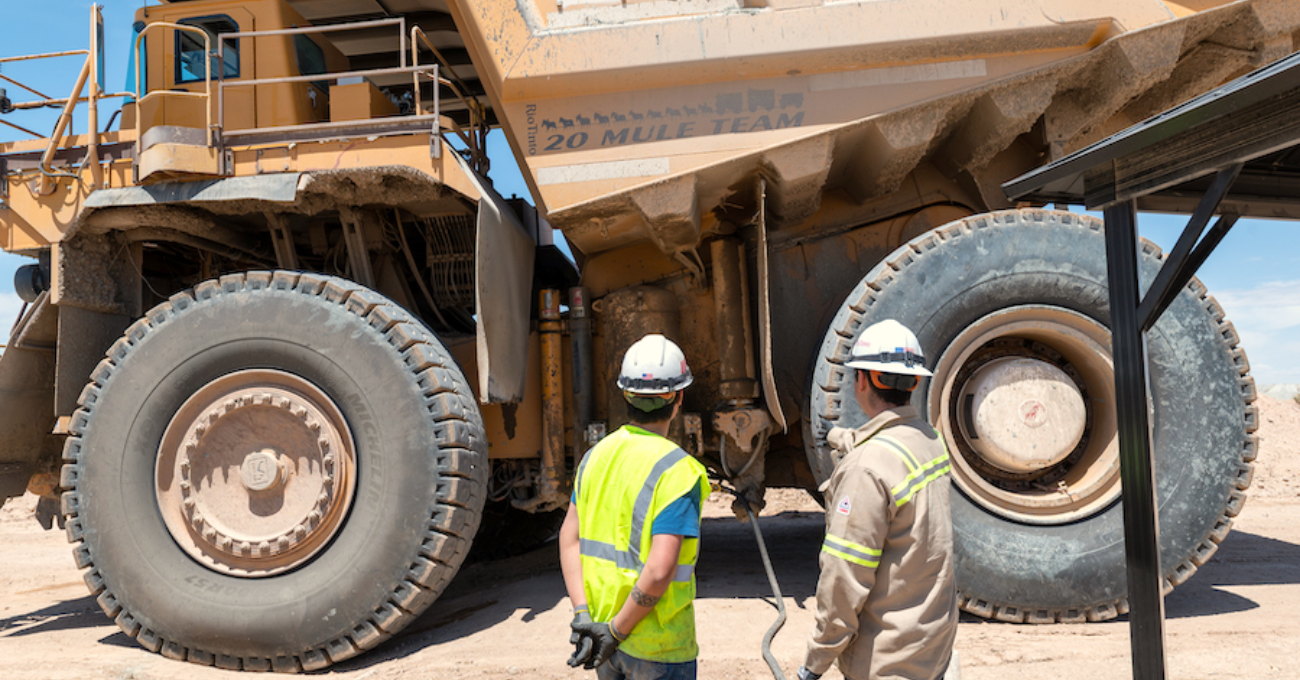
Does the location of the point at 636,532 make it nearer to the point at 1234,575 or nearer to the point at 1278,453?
the point at 1234,575

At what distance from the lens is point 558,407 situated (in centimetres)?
509

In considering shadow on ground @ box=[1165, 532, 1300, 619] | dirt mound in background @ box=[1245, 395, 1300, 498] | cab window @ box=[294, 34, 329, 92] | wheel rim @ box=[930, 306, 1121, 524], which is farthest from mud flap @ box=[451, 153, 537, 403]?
dirt mound in background @ box=[1245, 395, 1300, 498]

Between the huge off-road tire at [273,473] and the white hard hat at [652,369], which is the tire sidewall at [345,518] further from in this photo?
the white hard hat at [652,369]

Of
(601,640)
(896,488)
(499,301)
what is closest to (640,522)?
(601,640)

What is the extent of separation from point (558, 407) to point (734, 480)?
1175 mm

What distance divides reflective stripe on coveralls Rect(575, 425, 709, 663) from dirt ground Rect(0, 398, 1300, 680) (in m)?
1.55

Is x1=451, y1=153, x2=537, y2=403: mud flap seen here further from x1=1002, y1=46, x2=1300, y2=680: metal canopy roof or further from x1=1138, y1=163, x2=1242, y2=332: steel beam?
x1=1138, y1=163, x2=1242, y2=332: steel beam

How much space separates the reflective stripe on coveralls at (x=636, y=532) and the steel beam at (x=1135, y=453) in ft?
5.31

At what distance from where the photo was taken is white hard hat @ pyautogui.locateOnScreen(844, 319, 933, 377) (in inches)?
91.0

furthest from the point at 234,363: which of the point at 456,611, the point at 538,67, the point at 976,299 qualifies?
the point at 976,299

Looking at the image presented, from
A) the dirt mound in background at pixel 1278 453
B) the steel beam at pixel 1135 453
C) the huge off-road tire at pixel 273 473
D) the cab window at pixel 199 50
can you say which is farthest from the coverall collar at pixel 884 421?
the dirt mound in background at pixel 1278 453

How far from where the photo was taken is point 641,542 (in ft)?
7.73

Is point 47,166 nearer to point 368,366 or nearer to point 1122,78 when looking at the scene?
point 368,366

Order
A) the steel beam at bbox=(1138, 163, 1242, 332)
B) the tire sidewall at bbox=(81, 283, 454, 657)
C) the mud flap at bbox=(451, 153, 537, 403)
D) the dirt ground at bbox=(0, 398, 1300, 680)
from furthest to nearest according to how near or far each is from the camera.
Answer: the mud flap at bbox=(451, 153, 537, 403)
the tire sidewall at bbox=(81, 283, 454, 657)
the dirt ground at bbox=(0, 398, 1300, 680)
the steel beam at bbox=(1138, 163, 1242, 332)
